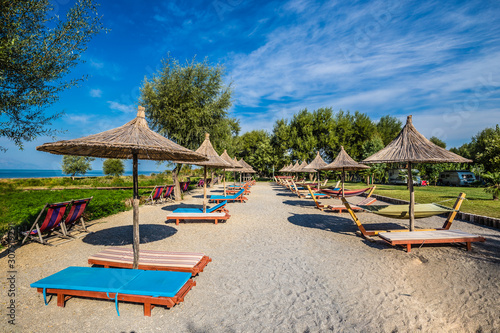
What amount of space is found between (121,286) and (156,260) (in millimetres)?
1120

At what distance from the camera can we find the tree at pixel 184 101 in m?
14.8

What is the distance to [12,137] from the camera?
6.58 metres

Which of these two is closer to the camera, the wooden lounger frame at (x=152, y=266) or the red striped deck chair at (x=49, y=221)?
the wooden lounger frame at (x=152, y=266)

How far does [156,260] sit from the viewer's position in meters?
4.22

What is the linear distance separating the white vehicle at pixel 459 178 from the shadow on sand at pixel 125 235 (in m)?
33.7

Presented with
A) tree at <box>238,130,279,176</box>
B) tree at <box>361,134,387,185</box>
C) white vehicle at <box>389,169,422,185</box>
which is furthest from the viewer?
tree at <box>238,130,279,176</box>

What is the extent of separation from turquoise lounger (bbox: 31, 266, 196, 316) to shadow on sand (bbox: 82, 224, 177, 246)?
2.80m

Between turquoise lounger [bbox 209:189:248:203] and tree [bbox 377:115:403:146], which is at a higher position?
tree [bbox 377:115:403:146]

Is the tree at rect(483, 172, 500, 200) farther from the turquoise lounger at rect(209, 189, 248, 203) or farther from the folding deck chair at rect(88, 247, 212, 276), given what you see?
the folding deck chair at rect(88, 247, 212, 276)

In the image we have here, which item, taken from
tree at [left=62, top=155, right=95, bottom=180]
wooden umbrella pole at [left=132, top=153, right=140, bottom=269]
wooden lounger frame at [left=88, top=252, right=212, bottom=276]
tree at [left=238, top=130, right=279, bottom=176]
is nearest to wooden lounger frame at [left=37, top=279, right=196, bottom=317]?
wooden lounger frame at [left=88, top=252, right=212, bottom=276]

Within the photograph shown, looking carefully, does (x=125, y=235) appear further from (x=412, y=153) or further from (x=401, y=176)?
(x=401, y=176)

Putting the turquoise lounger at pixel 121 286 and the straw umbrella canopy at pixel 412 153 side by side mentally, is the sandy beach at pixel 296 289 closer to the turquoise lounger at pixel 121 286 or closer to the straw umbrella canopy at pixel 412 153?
the turquoise lounger at pixel 121 286

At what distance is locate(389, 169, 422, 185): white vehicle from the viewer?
101 feet

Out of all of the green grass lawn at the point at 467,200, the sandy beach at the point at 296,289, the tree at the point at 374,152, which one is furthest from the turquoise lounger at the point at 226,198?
the tree at the point at 374,152
